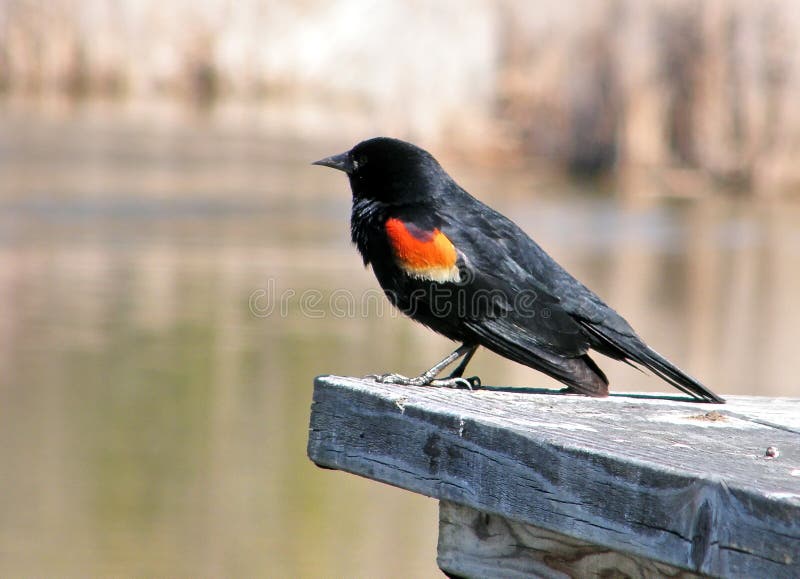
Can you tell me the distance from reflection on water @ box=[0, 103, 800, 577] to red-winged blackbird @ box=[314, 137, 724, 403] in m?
2.33

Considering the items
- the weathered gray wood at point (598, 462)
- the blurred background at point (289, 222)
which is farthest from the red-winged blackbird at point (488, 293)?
the blurred background at point (289, 222)

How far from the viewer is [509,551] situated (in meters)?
2.86

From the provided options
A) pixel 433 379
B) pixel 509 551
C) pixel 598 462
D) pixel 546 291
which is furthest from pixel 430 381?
pixel 598 462

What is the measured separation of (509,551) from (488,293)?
1059mm

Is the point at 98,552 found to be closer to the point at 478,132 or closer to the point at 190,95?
the point at 478,132

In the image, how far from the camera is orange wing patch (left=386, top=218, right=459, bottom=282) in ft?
12.3

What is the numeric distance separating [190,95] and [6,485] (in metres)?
24.8

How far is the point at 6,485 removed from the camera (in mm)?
6664

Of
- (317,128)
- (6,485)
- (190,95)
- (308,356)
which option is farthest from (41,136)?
(6,485)

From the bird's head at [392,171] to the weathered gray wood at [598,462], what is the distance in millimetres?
1011

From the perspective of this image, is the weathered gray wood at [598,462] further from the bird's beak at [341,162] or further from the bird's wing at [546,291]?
the bird's beak at [341,162]

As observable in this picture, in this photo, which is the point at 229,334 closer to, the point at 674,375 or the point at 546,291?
the point at 546,291

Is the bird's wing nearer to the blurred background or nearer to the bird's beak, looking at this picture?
the bird's beak

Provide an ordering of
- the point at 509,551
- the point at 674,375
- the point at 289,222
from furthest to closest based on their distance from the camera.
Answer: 1. the point at 289,222
2. the point at 674,375
3. the point at 509,551
